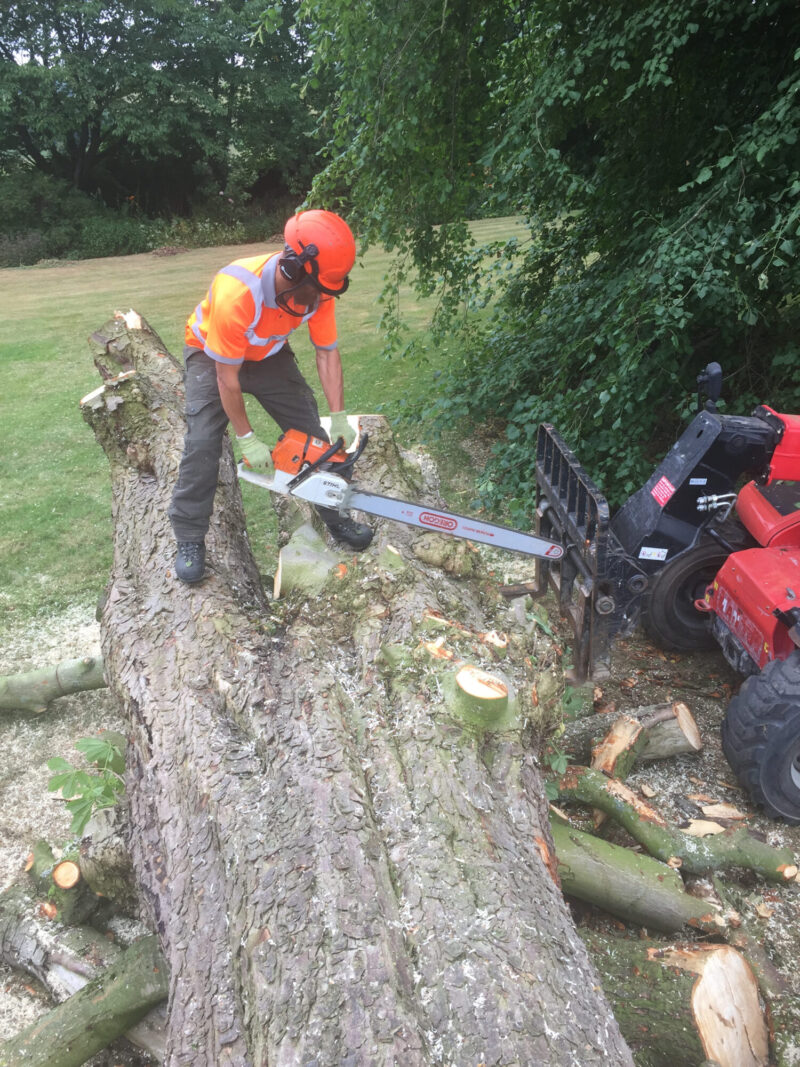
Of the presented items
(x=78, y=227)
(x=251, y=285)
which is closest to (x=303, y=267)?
(x=251, y=285)

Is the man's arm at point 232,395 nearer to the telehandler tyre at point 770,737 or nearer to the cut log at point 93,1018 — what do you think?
the cut log at point 93,1018

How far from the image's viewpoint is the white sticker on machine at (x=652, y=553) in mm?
3156

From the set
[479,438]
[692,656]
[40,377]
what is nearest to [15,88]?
[40,377]

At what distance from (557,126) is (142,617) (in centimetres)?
411

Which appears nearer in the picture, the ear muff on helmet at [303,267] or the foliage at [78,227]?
the ear muff on helmet at [303,267]

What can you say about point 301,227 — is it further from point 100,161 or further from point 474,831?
point 100,161

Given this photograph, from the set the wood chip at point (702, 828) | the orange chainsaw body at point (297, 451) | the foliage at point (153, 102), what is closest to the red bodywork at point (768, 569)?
the wood chip at point (702, 828)

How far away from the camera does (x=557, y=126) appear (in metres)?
4.55

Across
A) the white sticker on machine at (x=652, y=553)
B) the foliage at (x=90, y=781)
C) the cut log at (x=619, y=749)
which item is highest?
the white sticker on machine at (x=652, y=553)

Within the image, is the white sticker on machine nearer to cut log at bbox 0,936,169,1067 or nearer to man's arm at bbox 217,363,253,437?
man's arm at bbox 217,363,253,437

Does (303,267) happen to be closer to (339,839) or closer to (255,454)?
(255,454)

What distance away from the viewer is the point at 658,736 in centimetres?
300

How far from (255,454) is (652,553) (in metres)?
1.86

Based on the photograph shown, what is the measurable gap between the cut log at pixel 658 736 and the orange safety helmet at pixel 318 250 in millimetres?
2204
